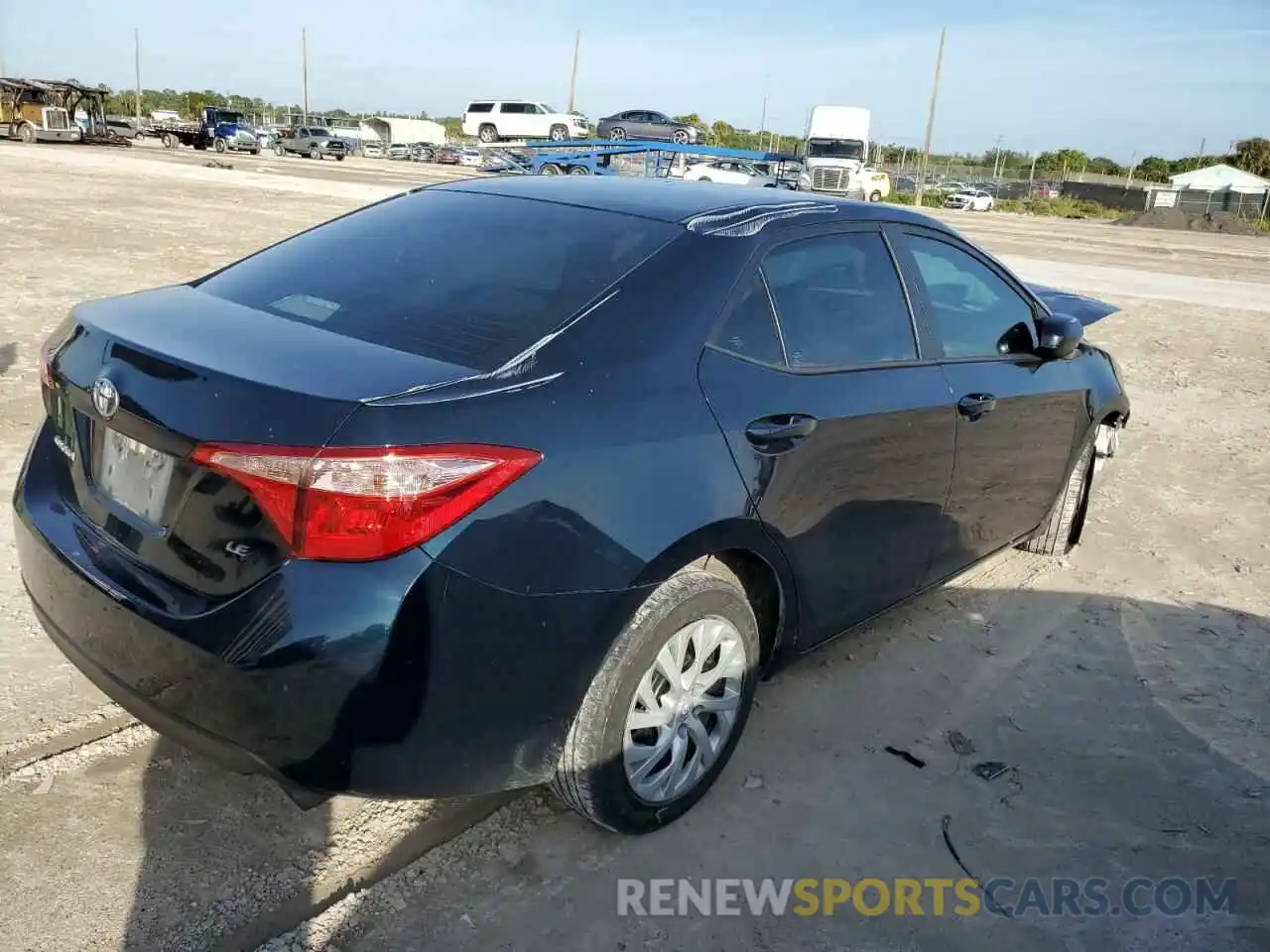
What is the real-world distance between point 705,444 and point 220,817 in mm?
1644

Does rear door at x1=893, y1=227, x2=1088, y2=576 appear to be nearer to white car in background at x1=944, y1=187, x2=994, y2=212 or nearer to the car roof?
the car roof

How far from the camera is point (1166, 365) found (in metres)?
10.2

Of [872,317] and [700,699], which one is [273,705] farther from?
[872,317]

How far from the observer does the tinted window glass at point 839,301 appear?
3.07 m

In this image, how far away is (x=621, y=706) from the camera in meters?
2.54

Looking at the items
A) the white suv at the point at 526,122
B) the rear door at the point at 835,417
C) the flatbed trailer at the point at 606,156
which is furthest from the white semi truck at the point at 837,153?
the rear door at the point at 835,417

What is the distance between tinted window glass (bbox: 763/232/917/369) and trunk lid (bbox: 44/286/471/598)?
1.12 meters

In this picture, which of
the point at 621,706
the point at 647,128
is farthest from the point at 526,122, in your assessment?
the point at 621,706

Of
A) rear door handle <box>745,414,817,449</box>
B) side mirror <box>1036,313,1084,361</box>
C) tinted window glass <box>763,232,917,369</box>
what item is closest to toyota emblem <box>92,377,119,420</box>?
rear door handle <box>745,414,817,449</box>

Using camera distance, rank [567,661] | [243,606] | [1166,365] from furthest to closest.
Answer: [1166,365] < [567,661] < [243,606]

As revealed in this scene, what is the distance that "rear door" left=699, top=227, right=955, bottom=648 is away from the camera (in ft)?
9.25

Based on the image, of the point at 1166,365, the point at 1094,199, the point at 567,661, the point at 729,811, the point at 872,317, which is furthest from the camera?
the point at 1094,199

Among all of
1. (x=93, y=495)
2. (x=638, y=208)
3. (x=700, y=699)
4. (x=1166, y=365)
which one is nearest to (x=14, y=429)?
(x=93, y=495)

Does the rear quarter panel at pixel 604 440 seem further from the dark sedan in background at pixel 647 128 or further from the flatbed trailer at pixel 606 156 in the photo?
the dark sedan in background at pixel 647 128
